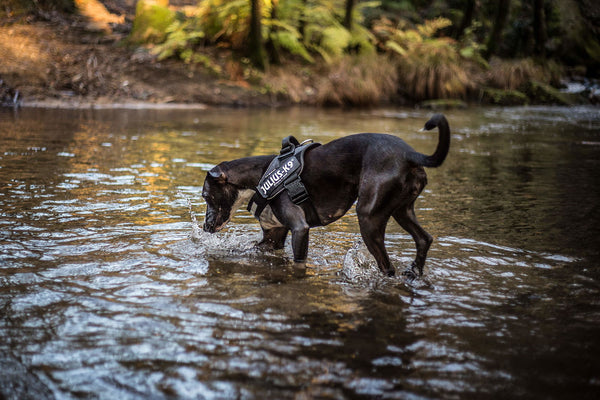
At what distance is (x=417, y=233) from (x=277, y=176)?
149cm

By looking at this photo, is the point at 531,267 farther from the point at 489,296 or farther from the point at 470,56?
the point at 470,56

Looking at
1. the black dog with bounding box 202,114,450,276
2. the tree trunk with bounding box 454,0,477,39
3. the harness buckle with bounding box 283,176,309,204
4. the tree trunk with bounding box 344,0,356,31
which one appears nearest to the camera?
the black dog with bounding box 202,114,450,276

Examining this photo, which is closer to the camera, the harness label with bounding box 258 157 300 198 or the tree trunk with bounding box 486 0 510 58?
the harness label with bounding box 258 157 300 198

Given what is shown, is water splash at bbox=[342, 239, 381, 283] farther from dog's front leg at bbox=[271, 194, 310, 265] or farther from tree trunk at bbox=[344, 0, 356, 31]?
tree trunk at bbox=[344, 0, 356, 31]

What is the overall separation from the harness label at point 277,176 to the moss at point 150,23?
19322 mm

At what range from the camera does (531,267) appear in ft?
17.6

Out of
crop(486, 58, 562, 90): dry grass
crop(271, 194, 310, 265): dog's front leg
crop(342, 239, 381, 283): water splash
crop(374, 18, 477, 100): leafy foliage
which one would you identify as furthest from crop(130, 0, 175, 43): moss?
crop(342, 239, 381, 283): water splash

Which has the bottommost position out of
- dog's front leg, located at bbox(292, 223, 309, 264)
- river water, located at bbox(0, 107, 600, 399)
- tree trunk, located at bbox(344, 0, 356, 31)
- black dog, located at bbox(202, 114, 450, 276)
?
river water, located at bbox(0, 107, 600, 399)

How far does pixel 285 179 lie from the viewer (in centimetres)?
536

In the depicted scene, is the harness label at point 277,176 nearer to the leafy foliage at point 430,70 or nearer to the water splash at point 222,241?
the water splash at point 222,241

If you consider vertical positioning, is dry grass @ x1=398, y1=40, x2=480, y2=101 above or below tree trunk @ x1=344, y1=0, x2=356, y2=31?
below

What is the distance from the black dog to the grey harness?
79mm

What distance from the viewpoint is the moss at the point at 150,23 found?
74.8 feet

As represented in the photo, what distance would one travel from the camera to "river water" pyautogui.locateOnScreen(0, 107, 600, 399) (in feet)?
10.3
